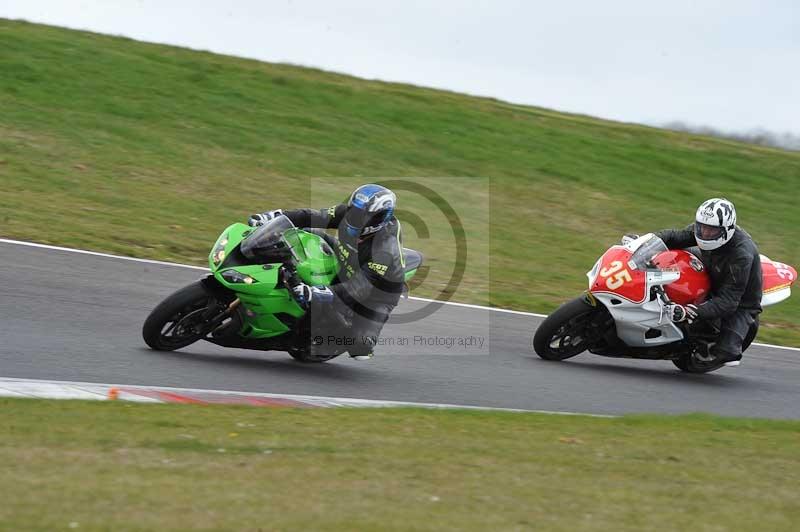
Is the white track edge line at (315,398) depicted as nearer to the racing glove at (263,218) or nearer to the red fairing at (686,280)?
the racing glove at (263,218)

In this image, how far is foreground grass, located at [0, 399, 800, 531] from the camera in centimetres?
455

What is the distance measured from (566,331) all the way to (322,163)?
8248mm

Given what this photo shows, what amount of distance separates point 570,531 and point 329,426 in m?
2.12

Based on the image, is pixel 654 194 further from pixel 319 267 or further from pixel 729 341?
pixel 319 267

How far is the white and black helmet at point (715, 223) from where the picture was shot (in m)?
9.20

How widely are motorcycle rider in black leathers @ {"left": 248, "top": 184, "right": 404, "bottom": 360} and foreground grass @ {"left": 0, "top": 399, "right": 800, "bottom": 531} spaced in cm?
127

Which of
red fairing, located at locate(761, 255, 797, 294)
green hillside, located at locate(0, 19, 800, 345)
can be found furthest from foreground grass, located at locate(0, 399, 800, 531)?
green hillside, located at locate(0, 19, 800, 345)

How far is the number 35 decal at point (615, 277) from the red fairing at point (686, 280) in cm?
47

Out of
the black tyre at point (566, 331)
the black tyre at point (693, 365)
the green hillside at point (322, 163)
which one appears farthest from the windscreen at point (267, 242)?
the black tyre at point (693, 365)

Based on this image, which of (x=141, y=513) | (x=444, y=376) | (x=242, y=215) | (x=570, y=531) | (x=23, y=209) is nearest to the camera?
(x=141, y=513)

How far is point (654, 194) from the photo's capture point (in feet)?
60.5

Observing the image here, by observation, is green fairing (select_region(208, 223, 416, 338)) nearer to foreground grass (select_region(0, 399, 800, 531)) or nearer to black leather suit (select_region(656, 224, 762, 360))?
foreground grass (select_region(0, 399, 800, 531))

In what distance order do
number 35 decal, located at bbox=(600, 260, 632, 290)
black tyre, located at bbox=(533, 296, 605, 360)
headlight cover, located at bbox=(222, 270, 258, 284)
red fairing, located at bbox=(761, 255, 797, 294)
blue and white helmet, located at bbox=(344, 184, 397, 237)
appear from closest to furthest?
headlight cover, located at bbox=(222, 270, 258, 284) < blue and white helmet, located at bbox=(344, 184, 397, 237) < number 35 decal, located at bbox=(600, 260, 632, 290) < black tyre, located at bbox=(533, 296, 605, 360) < red fairing, located at bbox=(761, 255, 797, 294)

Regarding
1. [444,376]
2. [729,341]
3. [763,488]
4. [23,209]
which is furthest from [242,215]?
[763,488]
